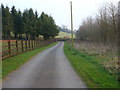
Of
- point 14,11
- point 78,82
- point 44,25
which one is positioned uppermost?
point 14,11

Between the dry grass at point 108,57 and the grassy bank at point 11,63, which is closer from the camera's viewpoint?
the dry grass at point 108,57

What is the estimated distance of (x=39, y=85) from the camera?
7.51m

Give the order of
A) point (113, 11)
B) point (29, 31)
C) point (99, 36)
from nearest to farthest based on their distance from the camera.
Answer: point (113, 11), point (99, 36), point (29, 31)

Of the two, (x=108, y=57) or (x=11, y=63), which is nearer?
(x=11, y=63)

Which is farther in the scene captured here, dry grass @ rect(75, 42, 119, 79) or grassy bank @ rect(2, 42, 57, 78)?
grassy bank @ rect(2, 42, 57, 78)

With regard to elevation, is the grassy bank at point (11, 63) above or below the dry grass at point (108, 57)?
below

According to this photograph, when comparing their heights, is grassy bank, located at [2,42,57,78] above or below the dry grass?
below

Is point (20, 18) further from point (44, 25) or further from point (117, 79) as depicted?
point (117, 79)

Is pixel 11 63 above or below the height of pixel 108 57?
below

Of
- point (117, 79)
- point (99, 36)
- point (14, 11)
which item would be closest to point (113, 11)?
point (99, 36)

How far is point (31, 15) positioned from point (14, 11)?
6363 mm

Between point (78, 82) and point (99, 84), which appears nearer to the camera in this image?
point (99, 84)

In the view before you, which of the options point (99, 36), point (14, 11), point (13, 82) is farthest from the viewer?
point (14, 11)

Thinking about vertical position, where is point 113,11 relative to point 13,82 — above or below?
above
